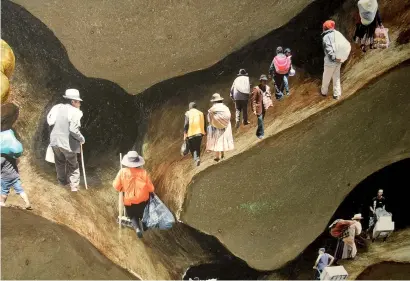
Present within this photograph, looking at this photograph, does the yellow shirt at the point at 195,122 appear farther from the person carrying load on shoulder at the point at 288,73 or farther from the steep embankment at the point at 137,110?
the person carrying load on shoulder at the point at 288,73

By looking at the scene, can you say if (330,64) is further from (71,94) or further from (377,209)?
(71,94)

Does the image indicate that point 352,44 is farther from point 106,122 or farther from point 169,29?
point 106,122

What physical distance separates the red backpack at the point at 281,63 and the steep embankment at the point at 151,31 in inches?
6.9

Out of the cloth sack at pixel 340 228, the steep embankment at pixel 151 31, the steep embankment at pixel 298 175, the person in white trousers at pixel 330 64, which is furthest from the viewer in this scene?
the cloth sack at pixel 340 228

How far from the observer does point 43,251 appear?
10.4ft

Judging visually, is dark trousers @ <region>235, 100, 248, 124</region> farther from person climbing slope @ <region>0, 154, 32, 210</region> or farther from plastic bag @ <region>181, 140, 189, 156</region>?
person climbing slope @ <region>0, 154, 32, 210</region>

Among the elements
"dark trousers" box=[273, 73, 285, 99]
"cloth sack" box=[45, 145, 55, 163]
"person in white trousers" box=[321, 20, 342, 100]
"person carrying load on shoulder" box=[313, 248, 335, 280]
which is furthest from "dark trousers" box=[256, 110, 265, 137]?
"cloth sack" box=[45, 145, 55, 163]

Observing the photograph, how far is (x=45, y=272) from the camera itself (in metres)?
3.19

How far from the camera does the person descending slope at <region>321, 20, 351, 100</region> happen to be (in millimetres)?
3035

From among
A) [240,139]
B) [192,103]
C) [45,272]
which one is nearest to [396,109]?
[240,139]

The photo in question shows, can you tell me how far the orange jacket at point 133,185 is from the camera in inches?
120

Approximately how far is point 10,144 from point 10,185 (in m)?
0.25

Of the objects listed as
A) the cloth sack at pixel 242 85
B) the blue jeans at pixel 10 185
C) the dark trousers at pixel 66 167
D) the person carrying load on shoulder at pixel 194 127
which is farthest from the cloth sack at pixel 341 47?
the blue jeans at pixel 10 185

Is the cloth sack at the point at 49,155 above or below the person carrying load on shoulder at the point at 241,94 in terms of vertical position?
below
